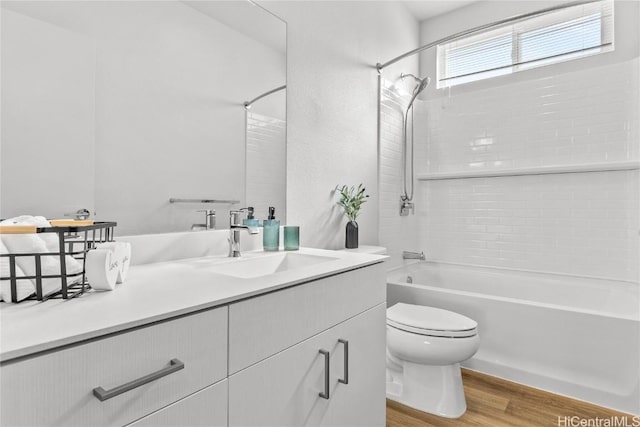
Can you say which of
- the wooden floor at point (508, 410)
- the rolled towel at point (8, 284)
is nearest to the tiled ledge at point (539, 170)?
the wooden floor at point (508, 410)

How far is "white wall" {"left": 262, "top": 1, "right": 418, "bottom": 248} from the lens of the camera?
183 centimetres

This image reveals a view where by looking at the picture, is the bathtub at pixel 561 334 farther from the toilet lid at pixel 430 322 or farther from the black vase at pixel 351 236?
the black vase at pixel 351 236

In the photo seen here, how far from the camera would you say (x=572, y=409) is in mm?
1751

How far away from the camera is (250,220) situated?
1.46m

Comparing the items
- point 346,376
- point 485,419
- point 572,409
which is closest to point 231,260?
point 346,376

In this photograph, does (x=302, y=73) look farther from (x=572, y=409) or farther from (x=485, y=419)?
(x=572, y=409)

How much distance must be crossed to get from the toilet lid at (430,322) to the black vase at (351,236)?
46 centimetres

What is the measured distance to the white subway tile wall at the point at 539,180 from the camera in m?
2.41

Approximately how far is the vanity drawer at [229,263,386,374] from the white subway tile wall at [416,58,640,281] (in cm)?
205

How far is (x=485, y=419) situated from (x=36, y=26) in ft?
7.61

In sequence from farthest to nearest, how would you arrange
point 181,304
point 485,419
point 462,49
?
1. point 462,49
2. point 485,419
3. point 181,304

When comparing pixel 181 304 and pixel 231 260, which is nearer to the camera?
pixel 181 304

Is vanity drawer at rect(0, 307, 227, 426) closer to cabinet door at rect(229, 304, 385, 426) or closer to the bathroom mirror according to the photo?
cabinet door at rect(229, 304, 385, 426)

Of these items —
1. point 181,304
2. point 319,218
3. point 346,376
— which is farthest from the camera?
point 319,218
